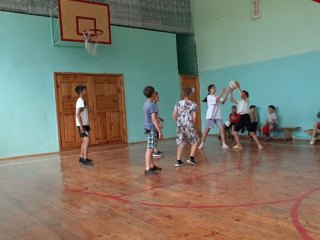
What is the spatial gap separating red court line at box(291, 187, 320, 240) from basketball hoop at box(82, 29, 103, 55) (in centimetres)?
666

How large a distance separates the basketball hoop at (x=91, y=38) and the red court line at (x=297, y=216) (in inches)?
262

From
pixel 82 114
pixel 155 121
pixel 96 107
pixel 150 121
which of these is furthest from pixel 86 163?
pixel 96 107

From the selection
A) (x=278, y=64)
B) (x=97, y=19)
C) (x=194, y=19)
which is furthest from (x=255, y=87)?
(x=97, y=19)

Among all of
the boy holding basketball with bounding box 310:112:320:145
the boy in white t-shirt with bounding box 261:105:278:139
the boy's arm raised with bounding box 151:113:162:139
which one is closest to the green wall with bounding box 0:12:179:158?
the boy in white t-shirt with bounding box 261:105:278:139

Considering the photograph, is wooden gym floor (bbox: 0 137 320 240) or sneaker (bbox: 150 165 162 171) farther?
sneaker (bbox: 150 165 162 171)

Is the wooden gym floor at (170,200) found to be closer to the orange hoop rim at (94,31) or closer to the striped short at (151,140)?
the striped short at (151,140)

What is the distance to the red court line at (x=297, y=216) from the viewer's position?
2.58 meters

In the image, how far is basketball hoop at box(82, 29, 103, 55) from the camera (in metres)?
8.61

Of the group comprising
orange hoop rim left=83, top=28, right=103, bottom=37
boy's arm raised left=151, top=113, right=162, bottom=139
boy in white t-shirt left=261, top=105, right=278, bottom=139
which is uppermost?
orange hoop rim left=83, top=28, right=103, bottom=37

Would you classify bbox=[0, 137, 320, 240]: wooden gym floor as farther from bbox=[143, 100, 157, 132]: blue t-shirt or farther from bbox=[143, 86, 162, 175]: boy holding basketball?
bbox=[143, 100, 157, 132]: blue t-shirt

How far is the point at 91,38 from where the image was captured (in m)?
8.88

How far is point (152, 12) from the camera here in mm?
10609

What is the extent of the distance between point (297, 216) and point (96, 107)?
7.37m

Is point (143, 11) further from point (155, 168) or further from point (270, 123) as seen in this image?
point (155, 168)
